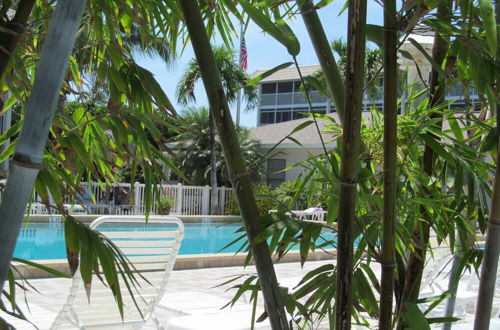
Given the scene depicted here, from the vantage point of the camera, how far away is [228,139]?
1336mm

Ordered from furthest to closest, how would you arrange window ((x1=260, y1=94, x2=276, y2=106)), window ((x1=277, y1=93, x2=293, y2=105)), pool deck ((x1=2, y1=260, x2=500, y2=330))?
window ((x1=260, y1=94, x2=276, y2=106)) < window ((x1=277, y1=93, x2=293, y2=105)) < pool deck ((x1=2, y1=260, x2=500, y2=330))

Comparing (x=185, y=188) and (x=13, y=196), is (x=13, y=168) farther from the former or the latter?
(x=185, y=188)

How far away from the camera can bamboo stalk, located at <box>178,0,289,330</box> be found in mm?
1312

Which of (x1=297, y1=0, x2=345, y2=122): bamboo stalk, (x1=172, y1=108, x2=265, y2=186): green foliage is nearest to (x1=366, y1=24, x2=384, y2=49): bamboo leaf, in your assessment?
(x1=297, y1=0, x2=345, y2=122): bamboo stalk

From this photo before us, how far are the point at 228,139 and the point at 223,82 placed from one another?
886 inches

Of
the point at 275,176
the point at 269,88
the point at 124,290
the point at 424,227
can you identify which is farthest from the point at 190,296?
the point at 269,88

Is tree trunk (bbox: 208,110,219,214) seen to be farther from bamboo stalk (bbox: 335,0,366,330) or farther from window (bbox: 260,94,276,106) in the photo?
bamboo stalk (bbox: 335,0,366,330)

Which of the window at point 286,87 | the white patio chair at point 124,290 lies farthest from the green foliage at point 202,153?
the white patio chair at point 124,290

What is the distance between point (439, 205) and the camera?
1707 millimetres

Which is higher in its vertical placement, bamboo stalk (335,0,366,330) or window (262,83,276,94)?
window (262,83,276,94)

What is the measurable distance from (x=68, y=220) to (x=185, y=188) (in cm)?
2115

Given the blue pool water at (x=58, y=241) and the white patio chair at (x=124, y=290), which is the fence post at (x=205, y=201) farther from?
the white patio chair at (x=124, y=290)

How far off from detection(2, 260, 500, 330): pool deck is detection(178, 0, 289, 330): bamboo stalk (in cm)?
100

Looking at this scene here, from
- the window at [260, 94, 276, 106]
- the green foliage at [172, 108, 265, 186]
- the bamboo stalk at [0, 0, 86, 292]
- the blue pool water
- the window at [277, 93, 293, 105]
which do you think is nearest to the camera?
the bamboo stalk at [0, 0, 86, 292]
